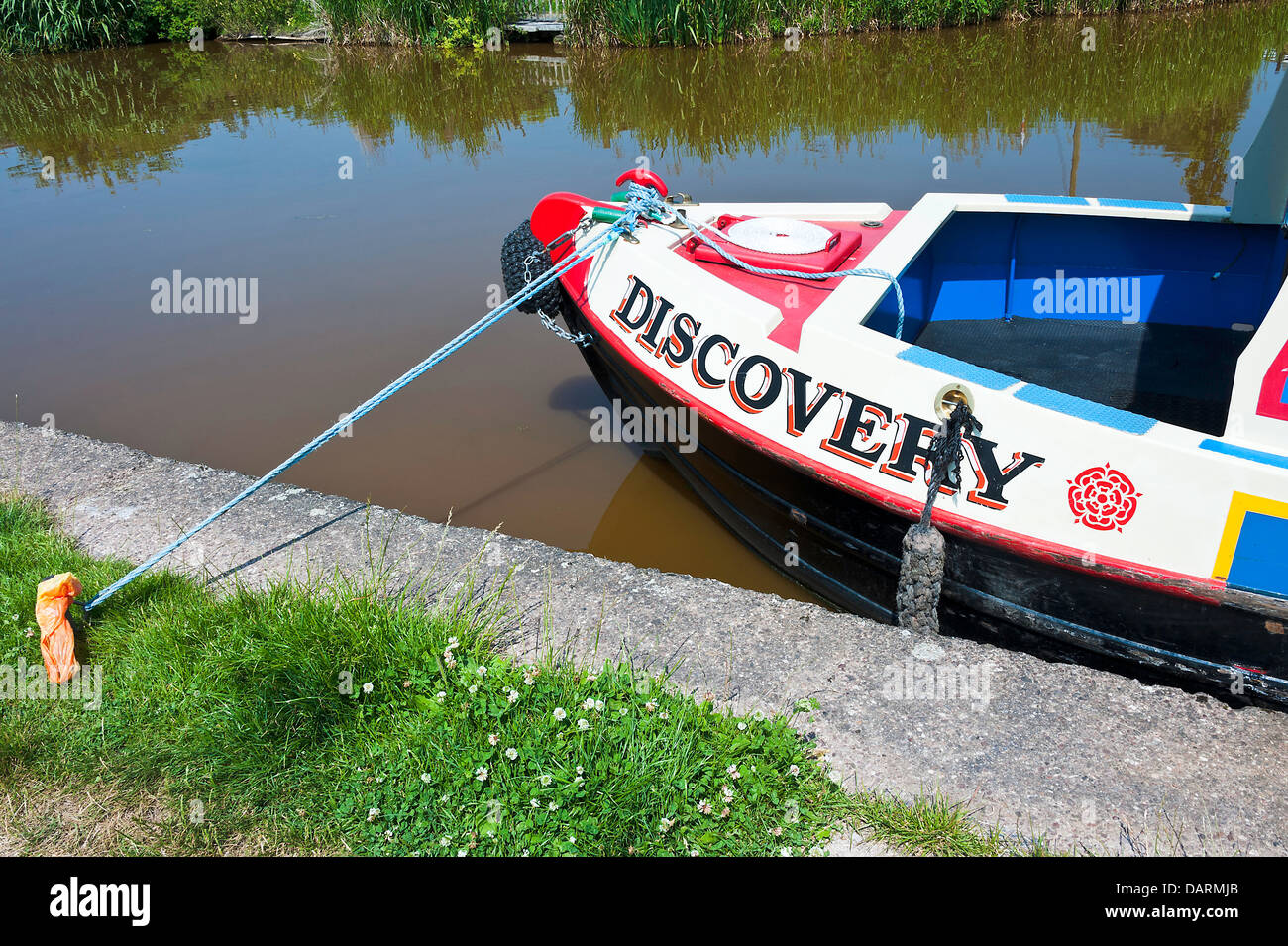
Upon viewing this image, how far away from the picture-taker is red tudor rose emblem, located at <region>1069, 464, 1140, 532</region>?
3230 millimetres

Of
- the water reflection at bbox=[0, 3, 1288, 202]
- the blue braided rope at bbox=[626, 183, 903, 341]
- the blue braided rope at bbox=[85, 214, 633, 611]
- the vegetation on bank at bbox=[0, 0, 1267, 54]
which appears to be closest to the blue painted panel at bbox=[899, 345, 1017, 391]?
the blue braided rope at bbox=[626, 183, 903, 341]

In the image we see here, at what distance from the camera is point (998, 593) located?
142 inches

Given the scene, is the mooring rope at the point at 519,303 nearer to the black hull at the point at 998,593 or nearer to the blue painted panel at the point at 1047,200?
the black hull at the point at 998,593

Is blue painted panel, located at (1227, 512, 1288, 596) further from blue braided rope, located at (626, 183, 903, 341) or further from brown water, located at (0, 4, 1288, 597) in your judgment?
brown water, located at (0, 4, 1288, 597)

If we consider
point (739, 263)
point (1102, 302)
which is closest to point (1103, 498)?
point (739, 263)

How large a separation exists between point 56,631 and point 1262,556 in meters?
4.10

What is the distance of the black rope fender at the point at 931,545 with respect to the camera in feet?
11.3

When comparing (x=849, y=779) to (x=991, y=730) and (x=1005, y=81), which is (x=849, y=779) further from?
(x=1005, y=81)

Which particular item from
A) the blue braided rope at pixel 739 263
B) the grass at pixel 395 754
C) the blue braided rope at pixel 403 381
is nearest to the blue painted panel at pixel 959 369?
the blue braided rope at pixel 739 263

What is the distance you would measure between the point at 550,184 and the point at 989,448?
24.7 feet

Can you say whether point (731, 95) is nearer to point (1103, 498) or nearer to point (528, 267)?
point (528, 267)

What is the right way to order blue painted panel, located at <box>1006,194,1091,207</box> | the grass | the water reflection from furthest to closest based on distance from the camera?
1. the water reflection
2. blue painted panel, located at <box>1006,194,1091,207</box>
3. the grass

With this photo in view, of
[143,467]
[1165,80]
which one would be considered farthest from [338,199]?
[1165,80]

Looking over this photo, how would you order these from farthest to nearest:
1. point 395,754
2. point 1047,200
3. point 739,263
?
point 1047,200, point 739,263, point 395,754
